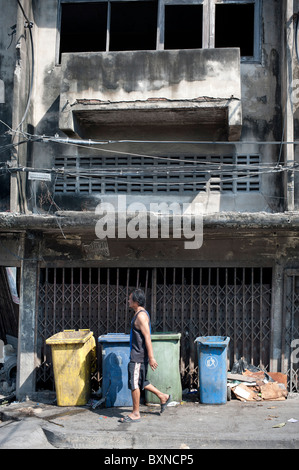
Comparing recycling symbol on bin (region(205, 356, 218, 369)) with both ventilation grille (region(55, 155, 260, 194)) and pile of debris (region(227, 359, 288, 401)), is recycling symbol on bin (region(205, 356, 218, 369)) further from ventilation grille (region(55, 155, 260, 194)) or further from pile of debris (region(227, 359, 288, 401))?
ventilation grille (region(55, 155, 260, 194))

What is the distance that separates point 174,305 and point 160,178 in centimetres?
231

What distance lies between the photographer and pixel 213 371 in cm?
781

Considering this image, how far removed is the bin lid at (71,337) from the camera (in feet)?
25.7

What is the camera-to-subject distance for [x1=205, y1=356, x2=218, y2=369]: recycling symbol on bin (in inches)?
307

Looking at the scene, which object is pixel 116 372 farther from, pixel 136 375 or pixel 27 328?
pixel 27 328

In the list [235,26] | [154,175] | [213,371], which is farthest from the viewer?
[235,26]

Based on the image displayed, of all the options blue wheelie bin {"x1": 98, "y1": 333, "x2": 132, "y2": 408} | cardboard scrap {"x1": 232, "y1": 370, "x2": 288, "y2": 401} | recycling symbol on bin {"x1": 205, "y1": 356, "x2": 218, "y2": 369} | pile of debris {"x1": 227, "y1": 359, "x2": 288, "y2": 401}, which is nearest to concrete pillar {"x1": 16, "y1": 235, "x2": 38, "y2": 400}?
blue wheelie bin {"x1": 98, "y1": 333, "x2": 132, "y2": 408}

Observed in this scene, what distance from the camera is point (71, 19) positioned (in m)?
10.2

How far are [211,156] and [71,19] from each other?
12.9ft

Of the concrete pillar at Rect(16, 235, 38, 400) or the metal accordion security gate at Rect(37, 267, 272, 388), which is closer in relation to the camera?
the metal accordion security gate at Rect(37, 267, 272, 388)

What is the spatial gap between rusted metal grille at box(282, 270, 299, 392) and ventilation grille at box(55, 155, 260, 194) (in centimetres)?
180

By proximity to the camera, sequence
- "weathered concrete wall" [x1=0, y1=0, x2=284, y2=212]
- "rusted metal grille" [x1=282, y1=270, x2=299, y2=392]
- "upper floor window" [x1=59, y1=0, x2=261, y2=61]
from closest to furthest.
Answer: "rusted metal grille" [x1=282, y1=270, x2=299, y2=392]
"weathered concrete wall" [x1=0, y1=0, x2=284, y2=212]
"upper floor window" [x1=59, y1=0, x2=261, y2=61]

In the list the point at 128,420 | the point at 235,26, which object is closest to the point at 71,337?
the point at 128,420

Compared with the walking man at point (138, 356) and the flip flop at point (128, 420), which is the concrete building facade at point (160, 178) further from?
the flip flop at point (128, 420)
